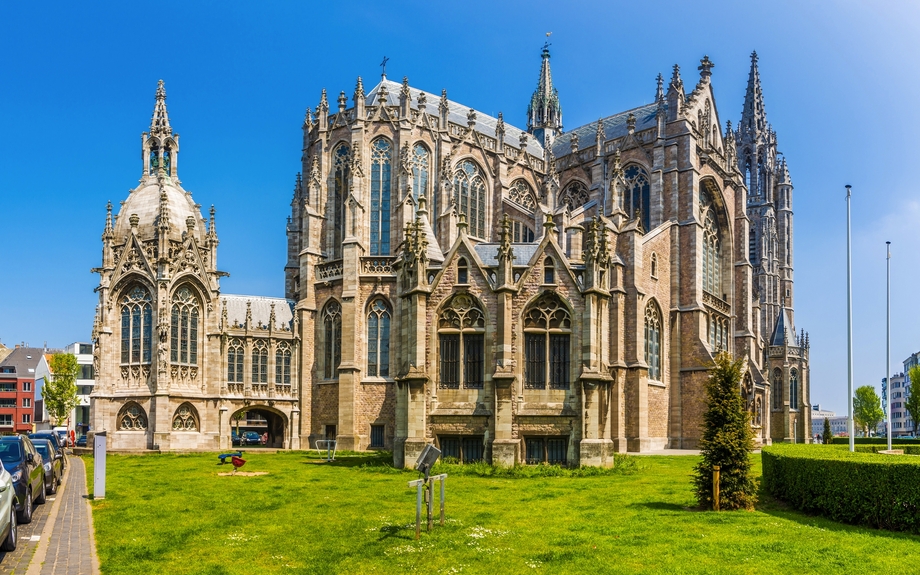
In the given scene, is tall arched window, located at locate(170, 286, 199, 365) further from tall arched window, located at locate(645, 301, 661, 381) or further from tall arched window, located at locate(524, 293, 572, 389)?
tall arched window, located at locate(645, 301, 661, 381)

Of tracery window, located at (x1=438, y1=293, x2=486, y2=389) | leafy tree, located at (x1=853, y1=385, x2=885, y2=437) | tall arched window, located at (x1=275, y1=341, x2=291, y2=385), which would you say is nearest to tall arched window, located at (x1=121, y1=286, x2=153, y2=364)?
tall arched window, located at (x1=275, y1=341, x2=291, y2=385)

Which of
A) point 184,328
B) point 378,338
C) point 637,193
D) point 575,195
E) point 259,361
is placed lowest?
point 259,361

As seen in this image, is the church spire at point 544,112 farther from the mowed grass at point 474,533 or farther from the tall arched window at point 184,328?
the mowed grass at point 474,533

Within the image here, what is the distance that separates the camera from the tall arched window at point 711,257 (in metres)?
54.4

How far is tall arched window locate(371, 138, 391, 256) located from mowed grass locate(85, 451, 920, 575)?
2656cm

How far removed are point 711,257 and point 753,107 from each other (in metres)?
41.7

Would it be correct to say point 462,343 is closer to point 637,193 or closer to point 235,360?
point 235,360

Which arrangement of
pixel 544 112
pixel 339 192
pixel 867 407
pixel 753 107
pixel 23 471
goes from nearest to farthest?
pixel 23 471
pixel 339 192
pixel 544 112
pixel 753 107
pixel 867 407

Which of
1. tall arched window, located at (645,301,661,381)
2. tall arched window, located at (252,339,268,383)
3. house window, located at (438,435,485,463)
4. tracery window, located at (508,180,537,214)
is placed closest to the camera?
house window, located at (438,435,485,463)

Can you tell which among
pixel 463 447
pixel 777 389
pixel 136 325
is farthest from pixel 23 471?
pixel 777 389

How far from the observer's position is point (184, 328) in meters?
46.2

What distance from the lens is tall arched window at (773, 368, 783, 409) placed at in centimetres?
7394

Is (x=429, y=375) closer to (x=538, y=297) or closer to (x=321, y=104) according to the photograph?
(x=538, y=297)

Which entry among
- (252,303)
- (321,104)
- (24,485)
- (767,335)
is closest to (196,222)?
(252,303)
